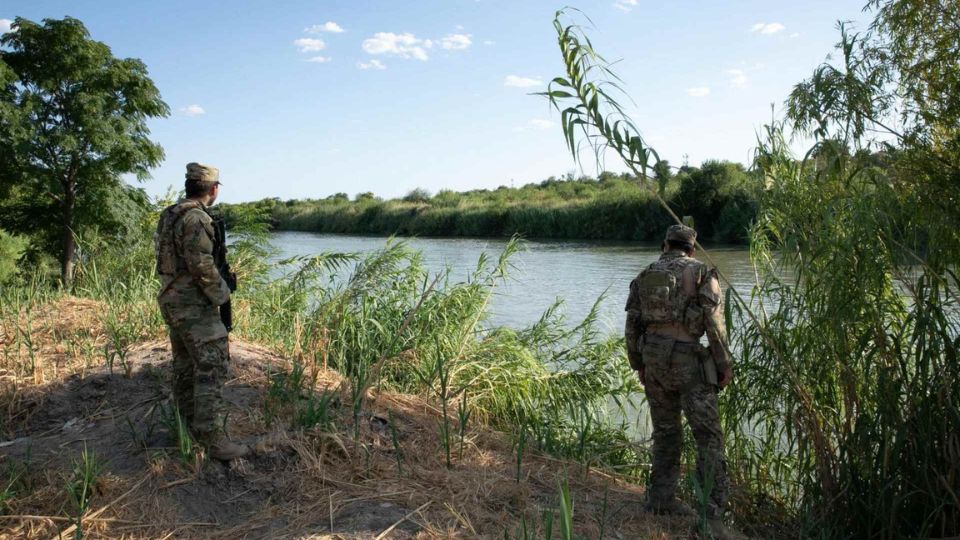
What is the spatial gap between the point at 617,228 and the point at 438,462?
26196 mm

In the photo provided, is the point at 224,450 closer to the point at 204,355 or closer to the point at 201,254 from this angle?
the point at 204,355

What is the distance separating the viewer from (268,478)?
384 centimetres

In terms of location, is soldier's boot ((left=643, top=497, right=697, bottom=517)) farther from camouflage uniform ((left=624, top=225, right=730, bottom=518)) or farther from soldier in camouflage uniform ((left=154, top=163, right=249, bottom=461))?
soldier in camouflage uniform ((left=154, top=163, right=249, bottom=461))

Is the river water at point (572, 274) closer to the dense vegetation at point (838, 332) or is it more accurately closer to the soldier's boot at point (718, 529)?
the dense vegetation at point (838, 332)

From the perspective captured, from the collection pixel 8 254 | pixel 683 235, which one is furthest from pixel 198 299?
pixel 8 254

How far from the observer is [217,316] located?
400 cm

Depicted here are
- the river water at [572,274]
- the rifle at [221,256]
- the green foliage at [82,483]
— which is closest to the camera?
the green foliage at [82,483]

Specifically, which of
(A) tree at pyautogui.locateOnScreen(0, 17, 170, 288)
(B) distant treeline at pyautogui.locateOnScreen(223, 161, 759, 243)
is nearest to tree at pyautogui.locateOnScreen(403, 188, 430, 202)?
(B) distant treeline at pyautogui.locateOnScreen(223, 161, 759, 243)

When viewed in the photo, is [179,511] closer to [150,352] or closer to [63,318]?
[150,352]

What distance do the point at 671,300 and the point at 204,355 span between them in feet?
8.27

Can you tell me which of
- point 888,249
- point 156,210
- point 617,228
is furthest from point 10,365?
point 617,228

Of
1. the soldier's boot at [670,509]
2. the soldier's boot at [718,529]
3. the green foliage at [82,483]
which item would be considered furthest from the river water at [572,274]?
the green foliage at [82,483]

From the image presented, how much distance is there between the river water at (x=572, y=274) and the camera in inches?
458

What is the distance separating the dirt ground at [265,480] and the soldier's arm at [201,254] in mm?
746
